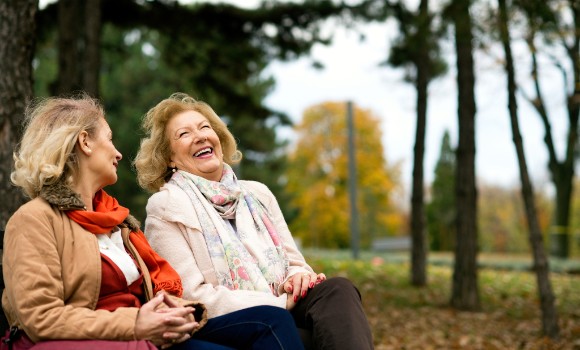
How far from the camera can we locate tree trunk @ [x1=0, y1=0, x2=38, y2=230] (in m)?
4.32

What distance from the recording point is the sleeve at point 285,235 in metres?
3.53

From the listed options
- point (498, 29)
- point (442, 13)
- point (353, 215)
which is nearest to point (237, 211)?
point (498, 29)

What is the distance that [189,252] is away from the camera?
3.20m

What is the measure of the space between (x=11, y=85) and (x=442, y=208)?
30.4 metres

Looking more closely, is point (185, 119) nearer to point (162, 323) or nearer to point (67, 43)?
point (162, 323)

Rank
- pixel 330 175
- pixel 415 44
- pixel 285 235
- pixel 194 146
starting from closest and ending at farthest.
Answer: pixel 194 146
pixel 285 235
pixel 415 44
pixel 330 175

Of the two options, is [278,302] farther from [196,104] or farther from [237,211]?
[196,104]

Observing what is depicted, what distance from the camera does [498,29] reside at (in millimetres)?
7664

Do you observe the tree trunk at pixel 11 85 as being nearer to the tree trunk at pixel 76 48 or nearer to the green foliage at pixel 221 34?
the tree trunk at pixel 76 48

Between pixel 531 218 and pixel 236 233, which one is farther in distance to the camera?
pixel 531 218

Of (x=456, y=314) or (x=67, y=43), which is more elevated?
(x=67, y=43)

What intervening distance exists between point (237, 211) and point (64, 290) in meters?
1.09

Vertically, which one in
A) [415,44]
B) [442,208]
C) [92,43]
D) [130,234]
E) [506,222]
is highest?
[415,44]

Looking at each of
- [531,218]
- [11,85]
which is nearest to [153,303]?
[11,85]
